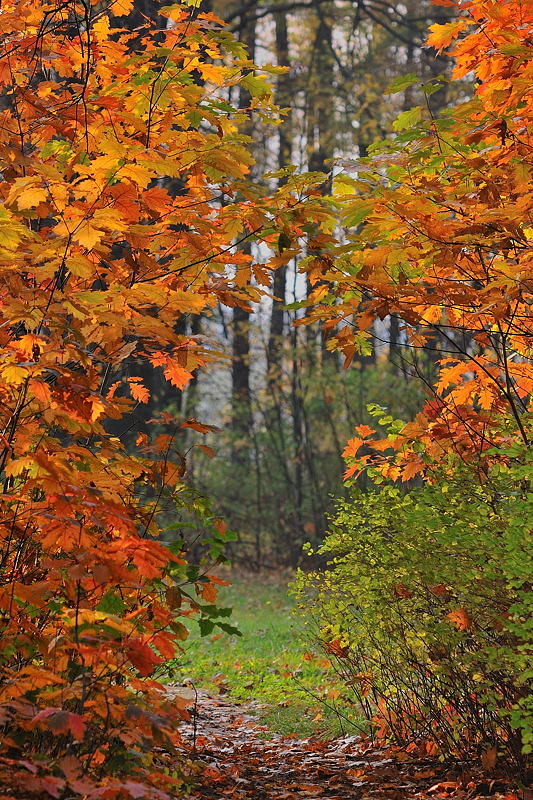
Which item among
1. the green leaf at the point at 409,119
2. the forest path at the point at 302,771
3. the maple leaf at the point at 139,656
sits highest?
the green leaf at the point at 409,119

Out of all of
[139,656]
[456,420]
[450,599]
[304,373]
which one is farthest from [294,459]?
[139,656]

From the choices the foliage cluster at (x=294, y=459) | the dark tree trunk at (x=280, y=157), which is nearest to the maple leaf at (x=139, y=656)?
the foliage cluster at (x=294, y=459)

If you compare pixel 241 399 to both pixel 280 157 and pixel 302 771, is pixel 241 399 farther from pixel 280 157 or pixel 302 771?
pixel 302 771

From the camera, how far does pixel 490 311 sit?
143 inches

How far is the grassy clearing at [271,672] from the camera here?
5930mm

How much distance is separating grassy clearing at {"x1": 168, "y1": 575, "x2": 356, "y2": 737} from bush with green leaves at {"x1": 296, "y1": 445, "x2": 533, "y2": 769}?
827mm

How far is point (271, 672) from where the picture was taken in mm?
8008

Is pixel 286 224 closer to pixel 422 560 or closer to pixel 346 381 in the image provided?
pixel 422 560

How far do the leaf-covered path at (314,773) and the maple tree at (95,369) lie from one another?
90 centimetres

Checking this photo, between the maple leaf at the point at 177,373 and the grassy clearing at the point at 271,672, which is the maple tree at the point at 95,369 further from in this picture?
the grassy clearing at the point at 271,672

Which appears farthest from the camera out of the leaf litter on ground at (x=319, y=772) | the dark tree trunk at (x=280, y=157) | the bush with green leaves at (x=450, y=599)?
the dark tree trunk at (x=280, y=157)

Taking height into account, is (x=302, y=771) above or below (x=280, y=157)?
below

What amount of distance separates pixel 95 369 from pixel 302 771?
263 cm

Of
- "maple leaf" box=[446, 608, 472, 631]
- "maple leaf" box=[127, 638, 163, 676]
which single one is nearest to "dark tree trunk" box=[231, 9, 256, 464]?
"maple leaf" box=[446, 608, 472, 631]
